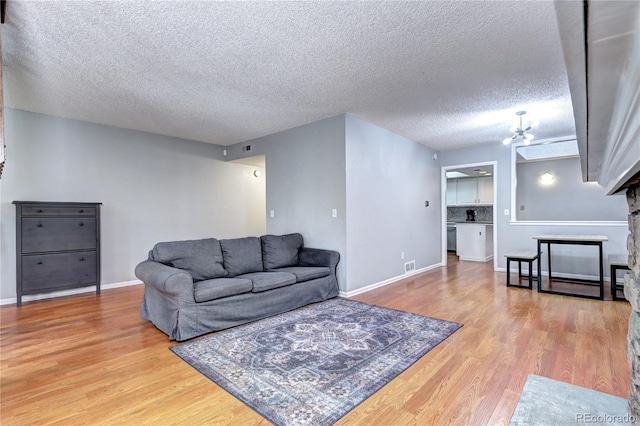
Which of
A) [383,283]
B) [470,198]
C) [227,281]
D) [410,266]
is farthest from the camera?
[470,198]

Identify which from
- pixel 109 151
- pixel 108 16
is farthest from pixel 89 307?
pixel 108 16

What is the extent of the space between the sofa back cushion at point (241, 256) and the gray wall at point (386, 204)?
1.19 metres

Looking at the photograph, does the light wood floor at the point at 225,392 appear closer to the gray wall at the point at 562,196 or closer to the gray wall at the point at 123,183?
the gray wall at the point at 123,183

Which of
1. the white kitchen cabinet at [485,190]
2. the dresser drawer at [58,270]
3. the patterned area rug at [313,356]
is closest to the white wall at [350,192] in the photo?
the patterned area rug at [313,356]

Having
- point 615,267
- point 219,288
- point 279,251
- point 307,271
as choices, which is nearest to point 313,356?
point 219,288

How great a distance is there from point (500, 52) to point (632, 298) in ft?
7.30

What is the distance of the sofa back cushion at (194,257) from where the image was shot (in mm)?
3285

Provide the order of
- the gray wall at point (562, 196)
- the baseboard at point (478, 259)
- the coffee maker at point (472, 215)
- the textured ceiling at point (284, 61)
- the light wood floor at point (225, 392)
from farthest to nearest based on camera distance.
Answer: the coffee maker at point (472, 215) < the baseboard at point (478, 259) < the gray wall at point (562, 196) < the textured ceiling at point (284, 61) < the light wood floor at point (225, 392)

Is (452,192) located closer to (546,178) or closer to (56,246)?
(546,178)

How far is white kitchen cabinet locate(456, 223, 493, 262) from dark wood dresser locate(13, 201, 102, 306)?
7.05 m

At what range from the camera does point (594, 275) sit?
5.11m

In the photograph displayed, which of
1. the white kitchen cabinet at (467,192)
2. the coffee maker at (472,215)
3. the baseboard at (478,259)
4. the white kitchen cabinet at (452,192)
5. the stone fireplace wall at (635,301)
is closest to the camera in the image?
the stone fireplace wall at (635,301)

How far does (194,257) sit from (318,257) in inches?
62.5

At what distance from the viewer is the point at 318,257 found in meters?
4.28
